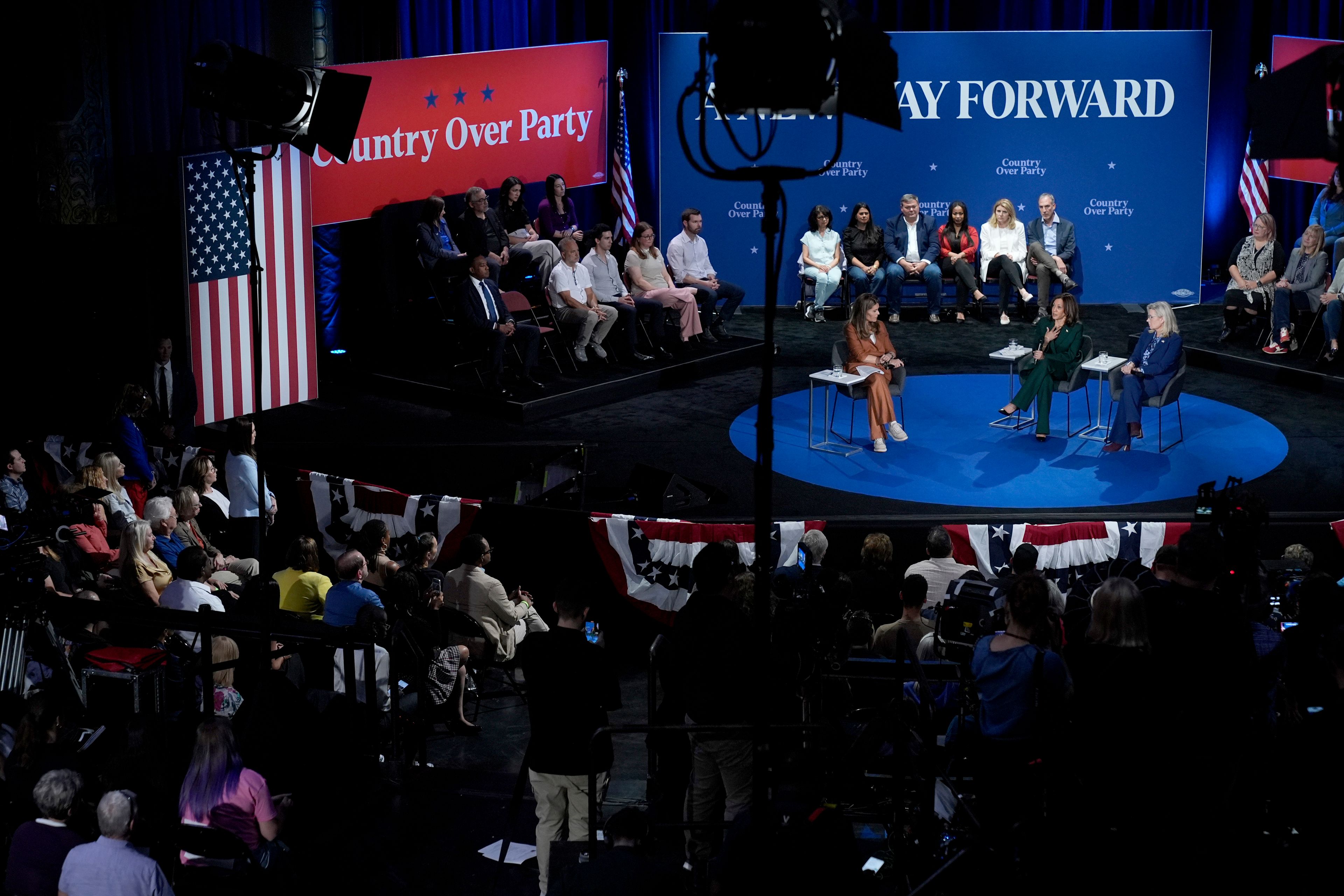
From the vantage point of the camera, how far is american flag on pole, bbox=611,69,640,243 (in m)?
14.1

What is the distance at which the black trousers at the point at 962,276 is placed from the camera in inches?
547

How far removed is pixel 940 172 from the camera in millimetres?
14383

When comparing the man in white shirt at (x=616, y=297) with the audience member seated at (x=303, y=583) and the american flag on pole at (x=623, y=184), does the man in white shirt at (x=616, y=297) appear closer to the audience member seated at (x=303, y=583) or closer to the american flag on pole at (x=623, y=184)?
the american flag on pole at (x=623, y=184)

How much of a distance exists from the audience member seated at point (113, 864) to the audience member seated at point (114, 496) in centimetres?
367

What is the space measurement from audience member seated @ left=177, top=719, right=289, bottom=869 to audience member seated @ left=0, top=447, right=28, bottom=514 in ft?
11.3

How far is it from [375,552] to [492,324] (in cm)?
413

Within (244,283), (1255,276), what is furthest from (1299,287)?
(244,283)

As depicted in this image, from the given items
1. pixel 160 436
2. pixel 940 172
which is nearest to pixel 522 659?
pixel 160 436

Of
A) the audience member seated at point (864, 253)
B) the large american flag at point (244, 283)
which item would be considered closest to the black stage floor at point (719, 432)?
the large american flag at point (244, 283)

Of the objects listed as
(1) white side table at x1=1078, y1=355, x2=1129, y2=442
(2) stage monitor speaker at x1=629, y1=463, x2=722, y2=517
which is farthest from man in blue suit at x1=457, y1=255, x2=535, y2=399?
(1) white side table at x1=1078, y1=355, x2=1129, y2=442

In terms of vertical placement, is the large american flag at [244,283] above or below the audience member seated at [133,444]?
above

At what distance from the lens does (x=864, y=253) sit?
13.9 m

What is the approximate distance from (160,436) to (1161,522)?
5.85 meters

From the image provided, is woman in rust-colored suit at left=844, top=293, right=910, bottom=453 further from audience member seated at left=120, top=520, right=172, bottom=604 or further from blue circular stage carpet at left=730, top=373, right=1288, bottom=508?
audience member seated at left=120, top=520, right=172, bottom=604
